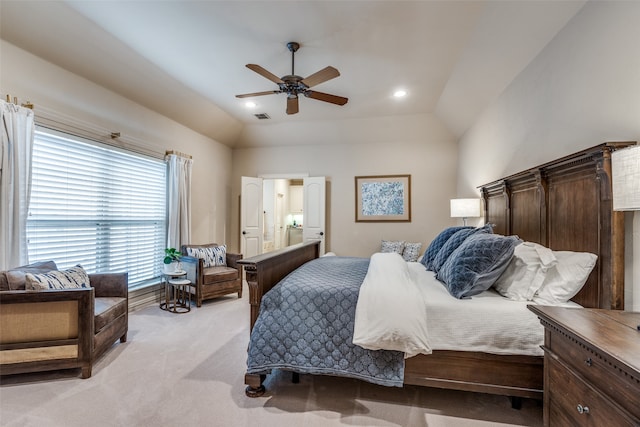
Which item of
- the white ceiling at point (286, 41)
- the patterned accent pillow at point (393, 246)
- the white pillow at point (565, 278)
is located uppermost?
the white ceiling at point (286, 41)

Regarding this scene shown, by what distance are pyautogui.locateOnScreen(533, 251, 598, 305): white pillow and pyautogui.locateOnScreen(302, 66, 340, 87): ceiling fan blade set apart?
2293 millimetres

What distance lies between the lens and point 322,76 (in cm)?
290

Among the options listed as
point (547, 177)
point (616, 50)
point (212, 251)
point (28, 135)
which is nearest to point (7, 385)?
point (28, 135)

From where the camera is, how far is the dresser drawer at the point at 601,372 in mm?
842

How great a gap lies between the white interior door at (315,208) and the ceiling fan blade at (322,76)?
9.23 feet

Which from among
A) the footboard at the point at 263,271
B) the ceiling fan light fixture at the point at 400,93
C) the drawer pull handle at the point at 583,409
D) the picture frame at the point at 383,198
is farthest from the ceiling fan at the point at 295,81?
the drawer pull handle at the point at 583,409

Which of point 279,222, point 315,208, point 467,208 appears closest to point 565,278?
point 467,208

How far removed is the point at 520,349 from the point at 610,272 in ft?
2.13

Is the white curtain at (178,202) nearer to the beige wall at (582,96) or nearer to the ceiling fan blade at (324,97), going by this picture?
the ceiling fan blade at (324,97)

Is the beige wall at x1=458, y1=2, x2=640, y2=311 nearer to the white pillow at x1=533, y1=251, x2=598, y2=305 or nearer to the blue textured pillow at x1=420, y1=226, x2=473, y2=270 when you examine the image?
the white pillow at x1=533, y1=251, x2=598, y2=305

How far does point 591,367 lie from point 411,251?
14.4ft

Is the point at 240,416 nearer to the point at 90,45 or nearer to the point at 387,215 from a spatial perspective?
the point at 90,45

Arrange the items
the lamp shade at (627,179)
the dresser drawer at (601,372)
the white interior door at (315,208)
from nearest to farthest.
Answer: the dresser drawer at (601,372) → the lamp shade at (627,179) → the white interior door at (315,208)

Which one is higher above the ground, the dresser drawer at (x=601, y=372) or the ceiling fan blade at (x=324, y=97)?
the ceiling fan blade at (x=324, y=97)
